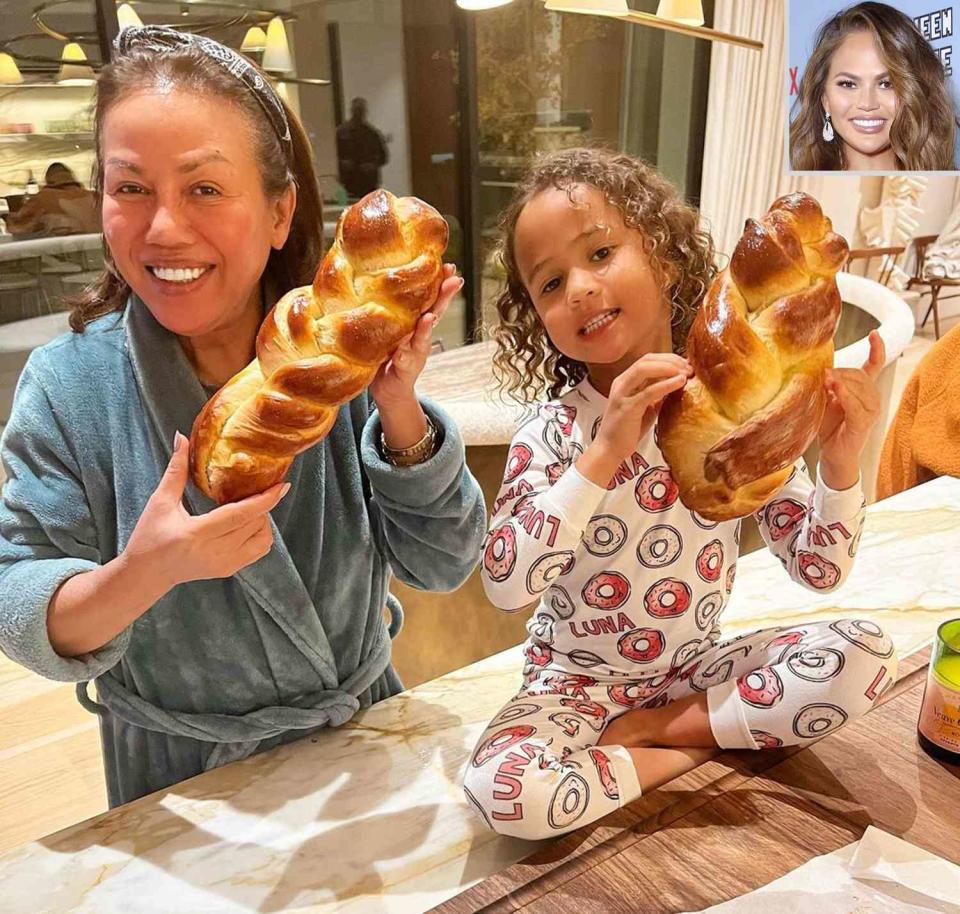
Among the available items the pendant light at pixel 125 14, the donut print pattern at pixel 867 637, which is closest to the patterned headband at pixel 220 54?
the donut print pattern at pixel 867 637

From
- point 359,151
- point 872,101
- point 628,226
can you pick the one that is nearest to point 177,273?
point 628,226

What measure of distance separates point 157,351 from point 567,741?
65 cm

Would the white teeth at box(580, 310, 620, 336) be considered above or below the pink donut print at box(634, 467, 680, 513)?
above

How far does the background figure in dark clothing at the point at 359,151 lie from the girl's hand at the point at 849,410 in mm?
3396

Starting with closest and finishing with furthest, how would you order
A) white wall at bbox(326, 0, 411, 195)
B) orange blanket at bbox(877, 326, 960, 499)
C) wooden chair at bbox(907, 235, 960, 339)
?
orange blanket at bbox(877, 326, 960, 499), white wall at bbox(326, 0, 411, 195), wooden chair at bbox(907, 235, 960, 339)

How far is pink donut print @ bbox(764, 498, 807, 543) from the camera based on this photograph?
1106 millimetres

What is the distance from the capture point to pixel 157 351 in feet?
3.33

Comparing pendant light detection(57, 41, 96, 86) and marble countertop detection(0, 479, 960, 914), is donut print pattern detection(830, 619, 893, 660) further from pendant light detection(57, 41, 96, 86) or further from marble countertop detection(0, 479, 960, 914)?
pendant light detection(57, 41, 96, 86)

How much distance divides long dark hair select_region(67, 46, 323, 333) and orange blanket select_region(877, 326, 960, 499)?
5.26 feet

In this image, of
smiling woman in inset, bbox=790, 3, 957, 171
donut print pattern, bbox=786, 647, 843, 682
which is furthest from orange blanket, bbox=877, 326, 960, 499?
donut print pattern, bbox=786, 647, 843, 682

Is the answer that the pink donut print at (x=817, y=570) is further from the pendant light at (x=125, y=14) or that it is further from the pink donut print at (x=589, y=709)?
the pendant light at (x=125, y=14)

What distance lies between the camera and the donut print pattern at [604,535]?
3.52 ft

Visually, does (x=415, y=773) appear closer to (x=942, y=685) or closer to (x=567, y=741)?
→ (x=567, y=741)

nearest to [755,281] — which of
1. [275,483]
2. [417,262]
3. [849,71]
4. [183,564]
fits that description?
[417,262]
